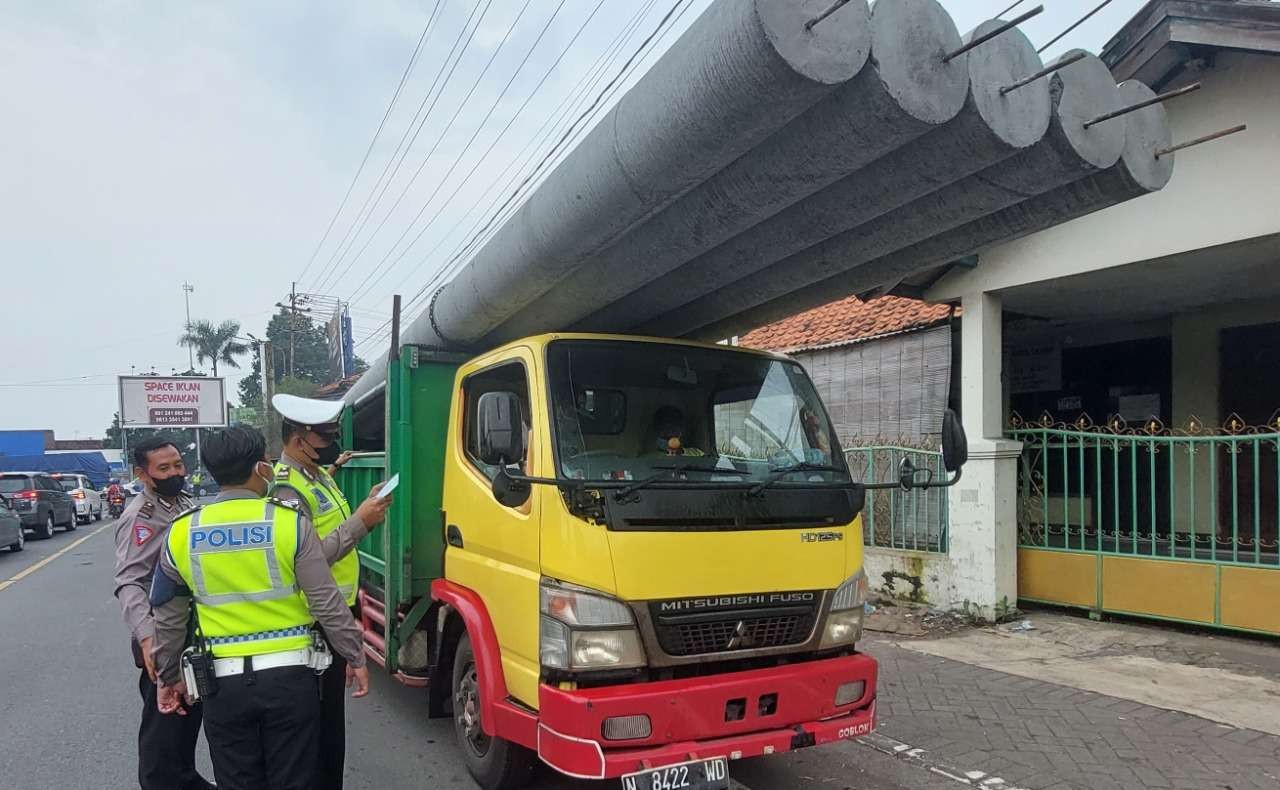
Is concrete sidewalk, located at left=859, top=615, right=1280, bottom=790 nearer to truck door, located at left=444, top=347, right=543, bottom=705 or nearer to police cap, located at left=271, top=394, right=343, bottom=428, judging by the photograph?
truck door, located at left=444, top=347, right=543, bottom=705

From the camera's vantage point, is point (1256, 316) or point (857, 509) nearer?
point (857, 509)

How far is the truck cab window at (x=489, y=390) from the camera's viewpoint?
370cm

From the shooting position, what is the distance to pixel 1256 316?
7.89m

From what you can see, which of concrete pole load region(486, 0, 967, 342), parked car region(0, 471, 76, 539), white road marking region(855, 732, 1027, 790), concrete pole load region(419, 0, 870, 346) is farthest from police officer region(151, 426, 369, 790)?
parked car region(0, 471, 76, 539)

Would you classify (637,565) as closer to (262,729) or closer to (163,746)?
(262,729)

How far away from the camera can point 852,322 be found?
948cm

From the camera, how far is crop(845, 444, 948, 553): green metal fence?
7.70 m

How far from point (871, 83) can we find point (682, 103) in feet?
1.89

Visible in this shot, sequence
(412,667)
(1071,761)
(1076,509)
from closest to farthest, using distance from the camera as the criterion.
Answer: (1071,761) → (412,667) → (1076,509)

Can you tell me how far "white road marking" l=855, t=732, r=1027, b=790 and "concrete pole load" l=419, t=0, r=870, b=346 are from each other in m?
3.12

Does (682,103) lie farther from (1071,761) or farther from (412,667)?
(1071,761)

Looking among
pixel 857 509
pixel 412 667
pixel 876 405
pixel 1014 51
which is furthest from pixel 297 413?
pixel 876 405

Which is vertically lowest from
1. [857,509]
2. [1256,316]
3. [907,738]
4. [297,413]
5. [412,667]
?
[907,738]

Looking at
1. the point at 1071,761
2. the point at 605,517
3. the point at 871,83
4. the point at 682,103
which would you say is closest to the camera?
the point at 871,83
